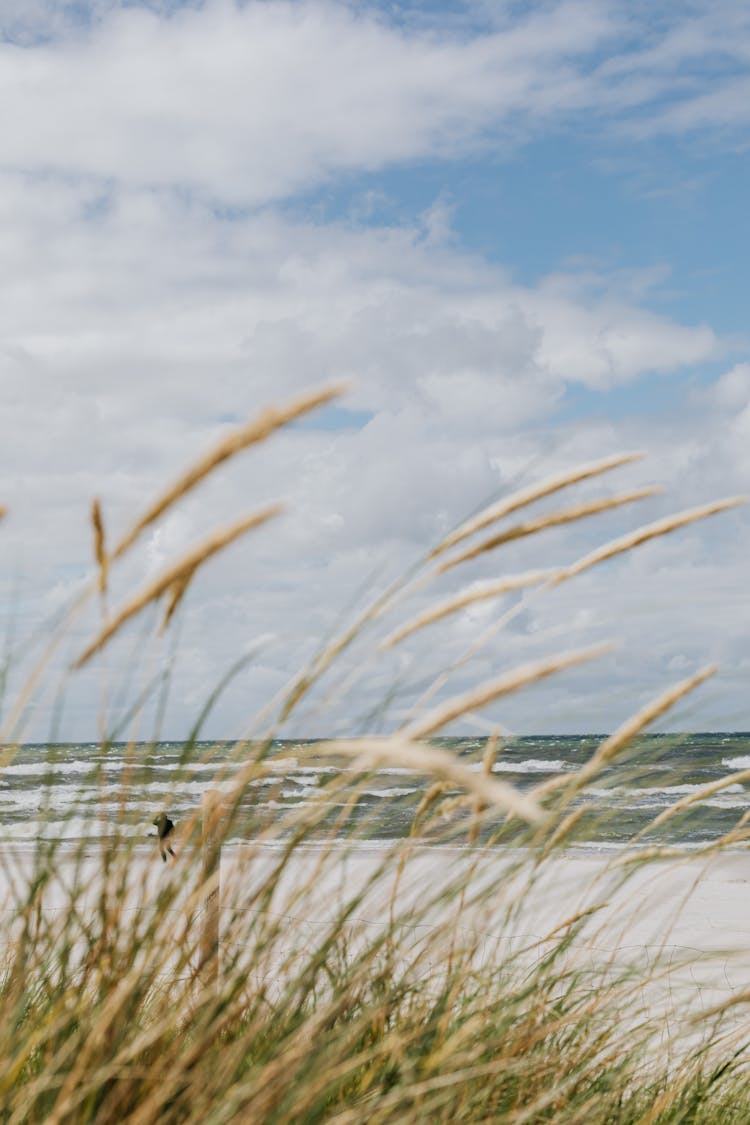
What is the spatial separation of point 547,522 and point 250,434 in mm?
524

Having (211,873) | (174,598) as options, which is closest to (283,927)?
(211,873)

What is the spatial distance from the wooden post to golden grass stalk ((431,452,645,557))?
0.51 meters

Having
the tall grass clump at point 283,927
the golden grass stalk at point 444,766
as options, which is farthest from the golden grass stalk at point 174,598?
the golden grass stalk at point 444,766

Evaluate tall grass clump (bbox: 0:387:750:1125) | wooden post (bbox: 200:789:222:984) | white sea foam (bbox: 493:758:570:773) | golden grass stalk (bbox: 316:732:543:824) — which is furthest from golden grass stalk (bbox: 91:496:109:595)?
white sea foam (bbox: 493:758:570:773)

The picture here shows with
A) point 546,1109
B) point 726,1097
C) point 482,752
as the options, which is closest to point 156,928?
point 482,752

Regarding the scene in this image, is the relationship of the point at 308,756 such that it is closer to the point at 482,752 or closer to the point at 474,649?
the point at 474,649

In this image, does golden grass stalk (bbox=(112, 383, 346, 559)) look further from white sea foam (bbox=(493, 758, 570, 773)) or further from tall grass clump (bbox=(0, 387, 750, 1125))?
white sea foam (bbox=(493, 758, 570, 773))

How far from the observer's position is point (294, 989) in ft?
5.72

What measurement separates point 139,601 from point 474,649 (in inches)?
25.2

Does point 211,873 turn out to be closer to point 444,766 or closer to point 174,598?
point 174,598

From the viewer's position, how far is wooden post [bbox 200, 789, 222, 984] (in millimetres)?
1707

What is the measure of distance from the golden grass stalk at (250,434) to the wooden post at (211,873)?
50cm

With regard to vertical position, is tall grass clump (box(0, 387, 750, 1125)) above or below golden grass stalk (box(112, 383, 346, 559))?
below

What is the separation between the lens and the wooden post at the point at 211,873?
67.2 inches
